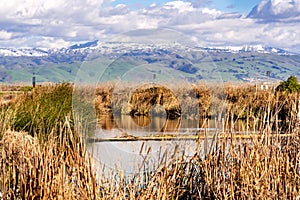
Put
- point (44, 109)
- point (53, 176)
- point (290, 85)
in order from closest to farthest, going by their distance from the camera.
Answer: point (53, 176) < point (44, 109) < point (290, 85)

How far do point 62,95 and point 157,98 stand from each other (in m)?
2.54

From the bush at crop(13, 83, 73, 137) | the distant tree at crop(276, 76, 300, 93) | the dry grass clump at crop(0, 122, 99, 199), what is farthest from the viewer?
the distant tree at crop(276, 76, 300, 93)

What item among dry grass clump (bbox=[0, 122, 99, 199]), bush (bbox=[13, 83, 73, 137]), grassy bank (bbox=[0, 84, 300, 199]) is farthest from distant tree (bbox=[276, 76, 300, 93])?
dry grass clump (bbox=[0, 122, 99, 199])

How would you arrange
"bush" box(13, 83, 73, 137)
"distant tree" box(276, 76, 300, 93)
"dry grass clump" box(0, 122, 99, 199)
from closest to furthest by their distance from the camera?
1. "dry grass clump" box(0, 122, 99, 199)
2. "bush" box(13, 83, 73, 137)
3. "distant tree" box(276, 76, 300, 93)

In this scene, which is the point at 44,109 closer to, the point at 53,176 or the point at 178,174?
the point at 178,174

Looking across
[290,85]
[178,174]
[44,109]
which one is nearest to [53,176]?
[178,174]

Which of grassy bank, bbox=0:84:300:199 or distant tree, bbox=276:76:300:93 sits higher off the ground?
distant tree, bbox=276:76:300:93

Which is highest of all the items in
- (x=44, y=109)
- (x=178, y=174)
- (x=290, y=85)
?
(x=290, y=85)

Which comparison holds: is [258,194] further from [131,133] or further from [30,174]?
[131,133]

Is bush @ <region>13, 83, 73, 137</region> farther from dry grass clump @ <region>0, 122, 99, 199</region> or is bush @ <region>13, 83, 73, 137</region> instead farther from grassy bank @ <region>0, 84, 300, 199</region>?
dry grass clump @ <region>0, 122, 99, 199</region>

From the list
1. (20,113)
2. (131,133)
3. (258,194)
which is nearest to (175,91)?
(131,133)

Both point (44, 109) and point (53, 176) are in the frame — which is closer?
point (53, 176)

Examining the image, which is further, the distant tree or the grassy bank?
the distant tree

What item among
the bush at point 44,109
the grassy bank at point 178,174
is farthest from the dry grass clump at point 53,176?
the bush at point 44,109
